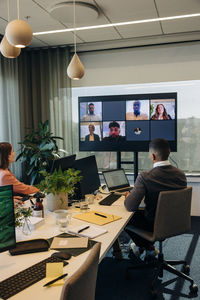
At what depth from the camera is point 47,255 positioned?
1666 mm

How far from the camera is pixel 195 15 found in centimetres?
356

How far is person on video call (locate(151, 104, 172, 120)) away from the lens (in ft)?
Result: 13.9


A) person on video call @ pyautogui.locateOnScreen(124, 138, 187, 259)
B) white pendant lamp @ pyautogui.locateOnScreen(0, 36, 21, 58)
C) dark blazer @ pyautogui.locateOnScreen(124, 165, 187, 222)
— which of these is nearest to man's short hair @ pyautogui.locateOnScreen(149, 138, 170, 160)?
person on video call @ pyautogui.locateOnScreen(124, 138, 187, 259)

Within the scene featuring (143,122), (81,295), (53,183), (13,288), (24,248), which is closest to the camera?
(81,295)

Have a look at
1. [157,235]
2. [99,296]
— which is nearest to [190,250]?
[157,235]

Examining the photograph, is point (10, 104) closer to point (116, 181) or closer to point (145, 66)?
point (145, 66)

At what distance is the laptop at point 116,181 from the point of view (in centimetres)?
317

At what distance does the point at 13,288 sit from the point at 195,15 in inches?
138

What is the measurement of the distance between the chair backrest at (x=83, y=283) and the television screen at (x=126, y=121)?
3166mm

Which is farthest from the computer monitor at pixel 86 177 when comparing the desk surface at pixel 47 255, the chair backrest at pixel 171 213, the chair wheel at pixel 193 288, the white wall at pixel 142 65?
the white wall at pixel 142 65

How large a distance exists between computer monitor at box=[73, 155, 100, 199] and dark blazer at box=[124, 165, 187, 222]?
0.51m

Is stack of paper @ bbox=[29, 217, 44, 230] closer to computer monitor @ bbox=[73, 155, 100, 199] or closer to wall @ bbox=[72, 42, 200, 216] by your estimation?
computer monitor @ bbox=[73, 155, 100, 199]

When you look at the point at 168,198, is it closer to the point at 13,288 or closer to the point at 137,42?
the point at 13,288

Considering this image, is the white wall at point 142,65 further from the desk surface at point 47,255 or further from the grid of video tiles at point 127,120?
the desk surface at point 47,255
